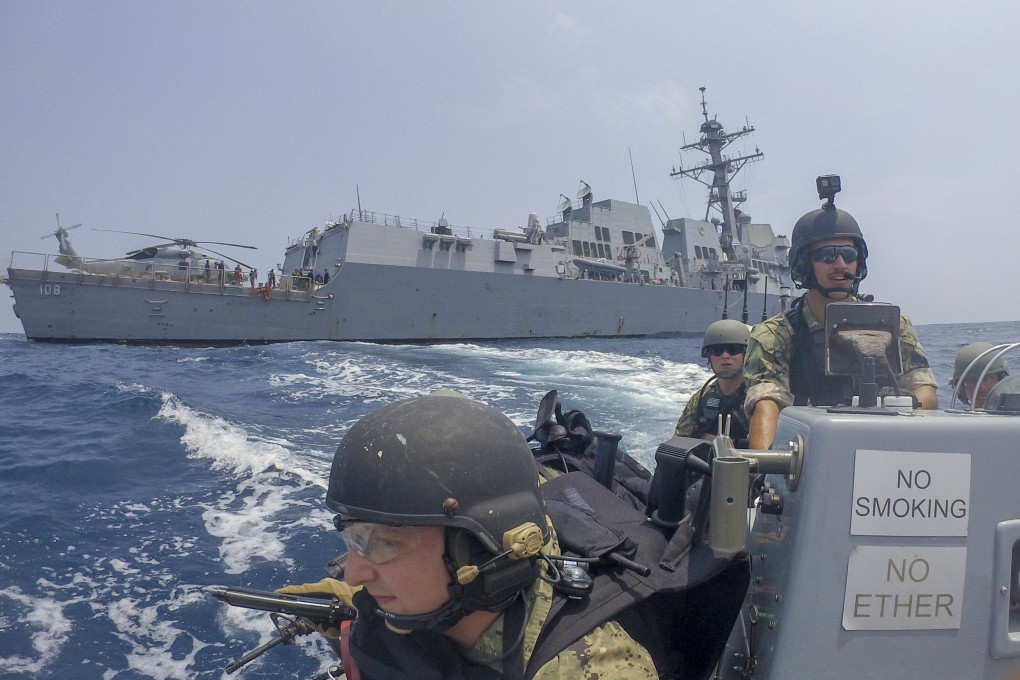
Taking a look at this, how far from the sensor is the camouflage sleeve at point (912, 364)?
8.14ft

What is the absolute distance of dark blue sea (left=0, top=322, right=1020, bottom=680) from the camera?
3.17 metres

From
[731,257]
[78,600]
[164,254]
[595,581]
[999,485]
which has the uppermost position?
[731,257]

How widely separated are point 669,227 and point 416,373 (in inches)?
1126

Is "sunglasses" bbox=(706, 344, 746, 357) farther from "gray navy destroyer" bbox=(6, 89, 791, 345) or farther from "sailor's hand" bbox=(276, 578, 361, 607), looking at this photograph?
"gray navy destroyer" bbox=(6, 89, 791, 345)

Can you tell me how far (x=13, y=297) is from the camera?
2548 centimetres

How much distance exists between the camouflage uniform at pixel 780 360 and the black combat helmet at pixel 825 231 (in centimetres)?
19

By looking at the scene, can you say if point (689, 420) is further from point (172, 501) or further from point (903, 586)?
point (172, 501)

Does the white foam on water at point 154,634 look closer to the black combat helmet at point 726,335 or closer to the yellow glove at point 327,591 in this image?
the yellow glove at point 327,591

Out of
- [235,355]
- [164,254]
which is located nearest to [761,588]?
[235,355]

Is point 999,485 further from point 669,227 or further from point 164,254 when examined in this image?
point 669,227

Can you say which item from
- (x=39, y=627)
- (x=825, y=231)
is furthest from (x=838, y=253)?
(x=39, y=627)

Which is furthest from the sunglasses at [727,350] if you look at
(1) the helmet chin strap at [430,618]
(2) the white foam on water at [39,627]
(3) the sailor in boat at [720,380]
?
(2) the white foam on water at [39,627]

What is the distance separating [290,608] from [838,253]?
2.40 metres

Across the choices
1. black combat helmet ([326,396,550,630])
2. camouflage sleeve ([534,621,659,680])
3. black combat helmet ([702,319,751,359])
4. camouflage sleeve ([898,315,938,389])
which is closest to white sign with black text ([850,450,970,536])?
camouflage sleeve ([534,621,659,680])
